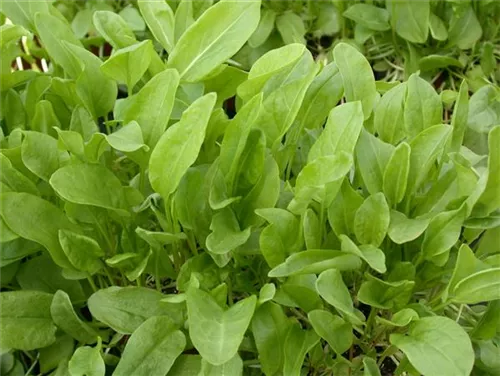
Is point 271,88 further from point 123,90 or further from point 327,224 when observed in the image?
point 123,90

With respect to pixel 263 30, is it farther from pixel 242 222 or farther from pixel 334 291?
pixel 334 291

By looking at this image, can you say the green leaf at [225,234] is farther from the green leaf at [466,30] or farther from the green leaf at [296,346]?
the green leaf at [466,30]

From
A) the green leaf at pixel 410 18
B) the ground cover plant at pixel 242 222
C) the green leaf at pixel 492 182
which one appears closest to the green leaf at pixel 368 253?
the ground cover plant at pixel 242 222

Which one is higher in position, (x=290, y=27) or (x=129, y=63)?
(x=129, y=63)

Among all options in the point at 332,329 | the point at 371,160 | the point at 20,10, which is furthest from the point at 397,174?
the point at 20,10

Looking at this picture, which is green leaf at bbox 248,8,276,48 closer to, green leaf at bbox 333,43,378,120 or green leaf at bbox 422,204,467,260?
green leaf at bbox 333,43,378,120
